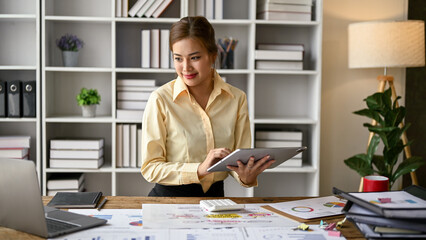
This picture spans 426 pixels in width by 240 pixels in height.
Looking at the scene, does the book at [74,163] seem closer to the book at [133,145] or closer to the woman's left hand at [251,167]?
the book at [133,145]

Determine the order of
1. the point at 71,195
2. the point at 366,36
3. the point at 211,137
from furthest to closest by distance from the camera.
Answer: the point at 366,36 → the point at 211,137 → the point at 71,195

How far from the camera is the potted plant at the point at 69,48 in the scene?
3328 millimetres

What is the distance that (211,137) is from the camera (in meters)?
2.08

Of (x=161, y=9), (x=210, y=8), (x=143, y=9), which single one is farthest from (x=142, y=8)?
(x=210, y=8)

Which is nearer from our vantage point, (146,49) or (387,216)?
(387,216)

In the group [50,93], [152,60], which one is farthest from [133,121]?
[50,93]

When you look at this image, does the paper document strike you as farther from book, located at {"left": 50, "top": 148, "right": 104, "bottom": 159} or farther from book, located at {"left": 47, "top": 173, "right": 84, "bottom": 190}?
book, located at {"left": 47, "top": 173, "right": 84, "bottom": 190}

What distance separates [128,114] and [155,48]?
49 centimetres

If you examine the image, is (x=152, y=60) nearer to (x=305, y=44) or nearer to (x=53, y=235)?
(x=305, y=44)

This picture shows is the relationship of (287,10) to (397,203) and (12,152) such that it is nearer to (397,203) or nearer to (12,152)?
(12,152)

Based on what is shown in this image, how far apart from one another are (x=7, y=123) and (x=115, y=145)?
88cm

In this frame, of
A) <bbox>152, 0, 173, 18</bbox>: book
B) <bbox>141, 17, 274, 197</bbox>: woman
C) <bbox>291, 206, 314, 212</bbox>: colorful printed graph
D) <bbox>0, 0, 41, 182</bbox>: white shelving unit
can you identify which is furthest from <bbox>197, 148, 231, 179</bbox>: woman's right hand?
<bbox>0, 0, 41, 182</bbox>: white shelving unit

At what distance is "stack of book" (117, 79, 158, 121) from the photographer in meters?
3.31

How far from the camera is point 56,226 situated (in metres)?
1.37
